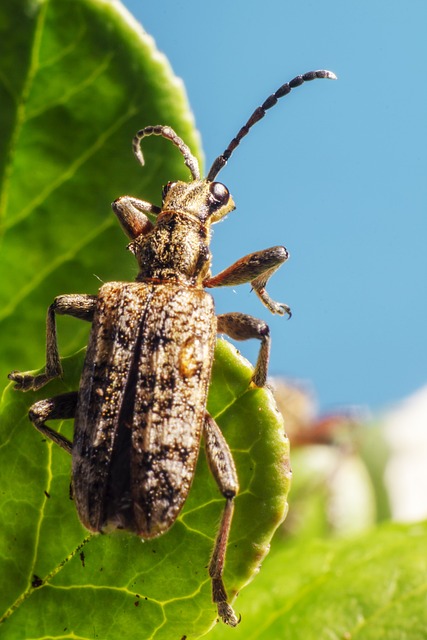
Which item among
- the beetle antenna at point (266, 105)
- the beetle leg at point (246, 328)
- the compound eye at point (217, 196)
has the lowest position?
the beetle leg at point (246, 328)

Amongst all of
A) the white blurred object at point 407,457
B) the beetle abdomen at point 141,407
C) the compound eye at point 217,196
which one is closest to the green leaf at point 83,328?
the beetle abdomen at point 141,407


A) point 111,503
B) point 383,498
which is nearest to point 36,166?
point 111,503

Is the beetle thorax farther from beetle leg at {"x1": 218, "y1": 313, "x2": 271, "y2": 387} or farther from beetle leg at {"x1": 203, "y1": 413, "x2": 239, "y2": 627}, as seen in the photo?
beetle leg at {"x1": 203, "y1": 413, "x2": 239, "y2": 627}

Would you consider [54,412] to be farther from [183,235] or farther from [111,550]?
[183,235]

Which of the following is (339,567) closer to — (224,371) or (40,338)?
(224,371)

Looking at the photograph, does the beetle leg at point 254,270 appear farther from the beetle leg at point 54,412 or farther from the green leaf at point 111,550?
the green leaf at point 111,550

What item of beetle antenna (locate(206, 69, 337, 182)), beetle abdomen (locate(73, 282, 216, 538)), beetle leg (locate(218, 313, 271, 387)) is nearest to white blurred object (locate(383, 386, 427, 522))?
beetle leg (locate(218, 313, 271, 387))

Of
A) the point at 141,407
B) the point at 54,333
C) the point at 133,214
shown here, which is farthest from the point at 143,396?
the point at 133,214
